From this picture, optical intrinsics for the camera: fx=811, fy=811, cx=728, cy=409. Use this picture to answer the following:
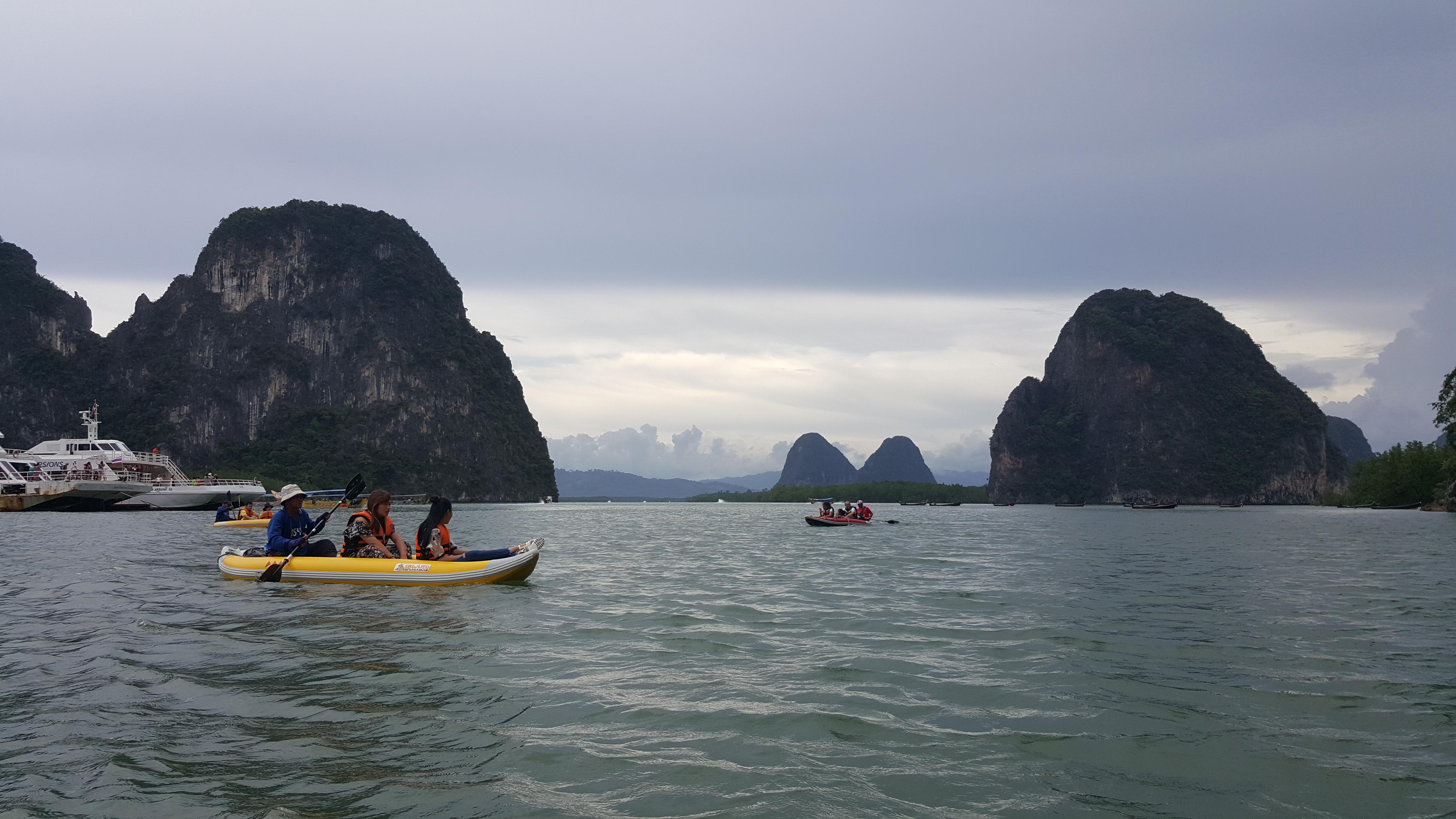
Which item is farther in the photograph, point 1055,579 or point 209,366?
point 209,366

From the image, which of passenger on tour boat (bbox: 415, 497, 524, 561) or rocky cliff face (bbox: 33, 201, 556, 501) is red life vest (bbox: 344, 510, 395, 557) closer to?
passenger on tour boat (bbox: 415, 497, 524, 561)

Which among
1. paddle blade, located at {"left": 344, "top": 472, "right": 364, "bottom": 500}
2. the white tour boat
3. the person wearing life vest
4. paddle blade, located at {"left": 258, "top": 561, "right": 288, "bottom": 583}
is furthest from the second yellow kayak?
the white tour boat

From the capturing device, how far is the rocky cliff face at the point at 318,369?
134 m

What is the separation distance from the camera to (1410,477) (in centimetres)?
7169

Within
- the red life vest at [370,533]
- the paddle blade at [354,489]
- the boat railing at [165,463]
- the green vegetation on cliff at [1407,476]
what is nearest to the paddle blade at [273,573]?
the red life vest at [370,533]

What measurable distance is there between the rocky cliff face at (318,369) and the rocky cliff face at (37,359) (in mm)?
1604

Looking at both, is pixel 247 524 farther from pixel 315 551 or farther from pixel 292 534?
pixel 315 551

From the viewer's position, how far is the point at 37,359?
127 m

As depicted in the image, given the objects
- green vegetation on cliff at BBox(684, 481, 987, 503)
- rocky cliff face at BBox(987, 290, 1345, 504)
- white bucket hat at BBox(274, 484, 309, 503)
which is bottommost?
green vegetation on cliff at BBox(684, 481, 987, 503)

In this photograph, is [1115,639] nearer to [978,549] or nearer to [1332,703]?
[1332,703]

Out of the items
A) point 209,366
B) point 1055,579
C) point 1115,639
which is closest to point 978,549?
point 1055,579

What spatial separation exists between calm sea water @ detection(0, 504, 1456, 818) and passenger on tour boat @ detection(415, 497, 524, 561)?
914mm

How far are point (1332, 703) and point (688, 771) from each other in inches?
233

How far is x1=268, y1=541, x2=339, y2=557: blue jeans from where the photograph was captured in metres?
16.7
